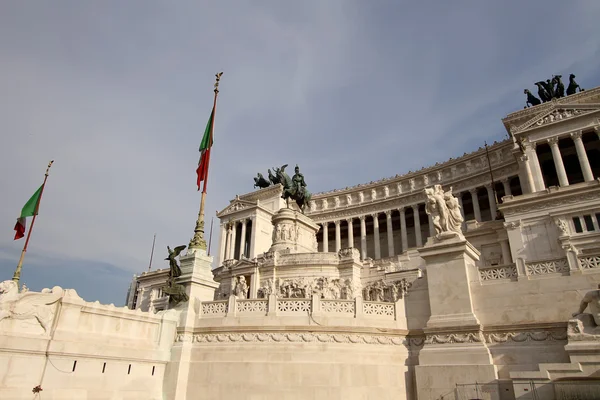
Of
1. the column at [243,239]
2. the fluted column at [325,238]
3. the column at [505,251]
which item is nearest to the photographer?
the column at [505,251]

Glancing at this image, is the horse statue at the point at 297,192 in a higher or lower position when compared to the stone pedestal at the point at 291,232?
higher

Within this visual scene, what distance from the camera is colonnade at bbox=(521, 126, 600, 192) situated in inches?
1785

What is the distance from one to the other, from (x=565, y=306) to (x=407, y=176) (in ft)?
195

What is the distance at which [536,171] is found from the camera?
4700 cm

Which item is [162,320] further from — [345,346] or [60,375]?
[345,346]

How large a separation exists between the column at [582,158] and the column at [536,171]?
387 centimetres

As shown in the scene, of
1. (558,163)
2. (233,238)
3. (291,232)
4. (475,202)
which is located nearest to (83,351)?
(291,232)

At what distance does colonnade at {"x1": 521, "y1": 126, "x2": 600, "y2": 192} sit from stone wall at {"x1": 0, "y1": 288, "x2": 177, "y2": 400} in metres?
43.3

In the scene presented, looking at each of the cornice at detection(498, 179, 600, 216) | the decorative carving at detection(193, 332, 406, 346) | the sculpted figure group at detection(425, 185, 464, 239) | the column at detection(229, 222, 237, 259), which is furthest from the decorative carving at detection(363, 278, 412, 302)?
the column at detection(229, 222, 237, 259)

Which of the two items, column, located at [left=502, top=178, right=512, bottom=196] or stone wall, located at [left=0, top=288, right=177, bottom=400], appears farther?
column, located at [left=502, top=178, right=512, bottom=196]

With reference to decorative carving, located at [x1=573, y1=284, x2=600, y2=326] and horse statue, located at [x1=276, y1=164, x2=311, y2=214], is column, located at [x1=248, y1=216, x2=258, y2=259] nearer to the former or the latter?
horse statue, located at [x1=276, y1=164, x2=311, y2=214]

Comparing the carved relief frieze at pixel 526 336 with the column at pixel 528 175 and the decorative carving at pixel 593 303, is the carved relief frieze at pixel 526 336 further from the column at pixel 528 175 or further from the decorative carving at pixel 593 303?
the column at pixel 528 175

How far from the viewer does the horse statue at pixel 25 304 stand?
13688 millimetres

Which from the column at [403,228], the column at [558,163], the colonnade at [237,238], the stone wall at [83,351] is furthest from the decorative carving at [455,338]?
the colonnade at [237,238]
